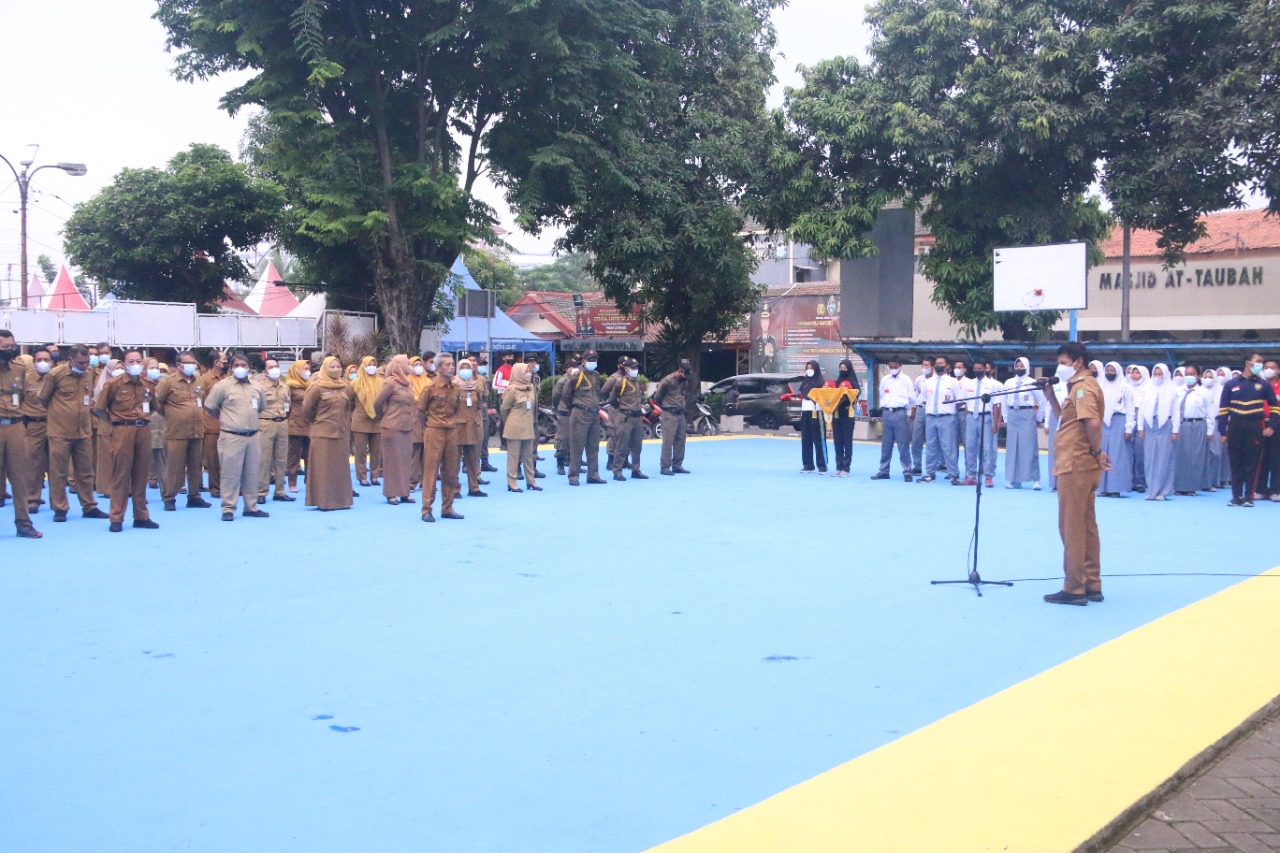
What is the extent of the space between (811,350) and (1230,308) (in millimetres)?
12911

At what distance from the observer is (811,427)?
17.4m

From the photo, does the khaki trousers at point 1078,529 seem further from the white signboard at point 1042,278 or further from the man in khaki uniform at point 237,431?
the white signboard at point 1042,278

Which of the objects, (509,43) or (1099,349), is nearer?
(1099,349)

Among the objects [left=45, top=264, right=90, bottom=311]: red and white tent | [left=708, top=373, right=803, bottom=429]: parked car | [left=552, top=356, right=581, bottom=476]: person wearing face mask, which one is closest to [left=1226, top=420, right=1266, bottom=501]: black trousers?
[left=552, top=356, right=581, bottom=476]: person wearing face mask

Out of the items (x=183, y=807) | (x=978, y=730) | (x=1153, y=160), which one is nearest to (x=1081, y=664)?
(x=978, y=730)

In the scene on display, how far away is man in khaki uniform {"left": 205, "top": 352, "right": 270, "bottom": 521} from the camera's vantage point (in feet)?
39.5

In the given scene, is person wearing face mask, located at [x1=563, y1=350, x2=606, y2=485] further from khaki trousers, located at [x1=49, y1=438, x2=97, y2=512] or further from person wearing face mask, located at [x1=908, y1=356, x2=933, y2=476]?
khaki trousers, located at [x1=49, y1=438, x2=97, y2=512]

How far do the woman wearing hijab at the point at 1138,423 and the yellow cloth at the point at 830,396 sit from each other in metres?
3.88

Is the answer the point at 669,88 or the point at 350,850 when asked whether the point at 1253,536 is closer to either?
the point at 350,850

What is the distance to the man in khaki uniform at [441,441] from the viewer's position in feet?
40.0

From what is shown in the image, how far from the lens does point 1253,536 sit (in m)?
11.4

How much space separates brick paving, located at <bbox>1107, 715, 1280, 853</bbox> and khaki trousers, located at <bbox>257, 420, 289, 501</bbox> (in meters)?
10.8

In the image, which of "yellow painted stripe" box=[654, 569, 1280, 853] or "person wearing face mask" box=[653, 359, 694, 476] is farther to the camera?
"person wearing face mask" box=[653, 359, 694, 476]

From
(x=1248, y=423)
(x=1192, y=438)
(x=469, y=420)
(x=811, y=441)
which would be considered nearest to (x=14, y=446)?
(x=469, y=420)
